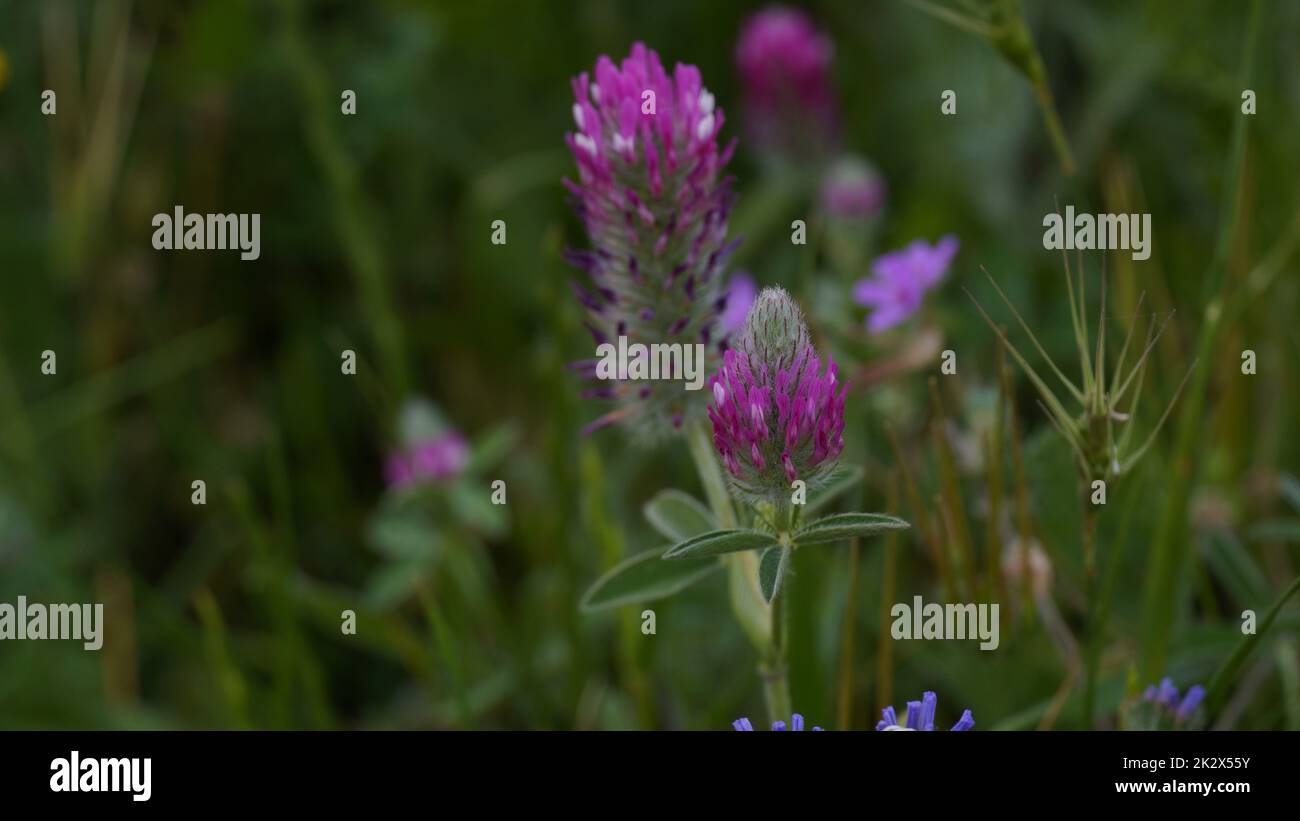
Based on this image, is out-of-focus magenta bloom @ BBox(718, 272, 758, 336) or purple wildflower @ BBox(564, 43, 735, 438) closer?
purple wildflower @ BBox(564, 43, 735, 438)

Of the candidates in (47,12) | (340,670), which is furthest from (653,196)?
(47,12)

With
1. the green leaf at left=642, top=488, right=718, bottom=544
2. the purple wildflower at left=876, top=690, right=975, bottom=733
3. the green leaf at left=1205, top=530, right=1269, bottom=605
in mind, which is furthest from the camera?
the green leaf at left=1205, top=530, right=1269, bottom=605

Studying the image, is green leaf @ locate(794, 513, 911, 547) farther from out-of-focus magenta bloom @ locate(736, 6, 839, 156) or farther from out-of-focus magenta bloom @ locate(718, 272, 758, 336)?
out-of-focus magenta bloom @ locate(736, 6, 839, 156)

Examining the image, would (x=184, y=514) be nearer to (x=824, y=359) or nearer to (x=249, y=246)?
(x=249, y=246)

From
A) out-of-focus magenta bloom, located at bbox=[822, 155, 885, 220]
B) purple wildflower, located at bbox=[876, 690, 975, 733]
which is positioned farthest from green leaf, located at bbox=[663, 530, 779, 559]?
out-of-focus magenta bloom, located at bbox=[822, 155, 885, 220]

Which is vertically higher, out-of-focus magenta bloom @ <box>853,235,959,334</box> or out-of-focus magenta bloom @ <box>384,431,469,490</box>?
out-of-focus magenta bloom @ <box>853,235,959,334</box>

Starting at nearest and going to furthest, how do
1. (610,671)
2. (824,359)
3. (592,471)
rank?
(824,359) < (592,471) < (610,671)

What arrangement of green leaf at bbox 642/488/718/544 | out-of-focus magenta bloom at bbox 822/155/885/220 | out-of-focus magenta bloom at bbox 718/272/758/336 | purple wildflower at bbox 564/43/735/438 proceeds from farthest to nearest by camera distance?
1. out-of-focus magenta bloom at bbox 822/155/885/220
2. out-of-focus magenta bloom at bbox 718/272/758/336
3. green leaf at bbox 642/488/718/544
4. purple wildflower at bbox 564/43/735/438
